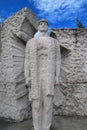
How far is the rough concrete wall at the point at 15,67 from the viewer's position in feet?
9.35

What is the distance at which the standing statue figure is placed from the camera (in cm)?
221

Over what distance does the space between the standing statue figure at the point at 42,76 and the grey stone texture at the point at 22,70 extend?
1.63ft

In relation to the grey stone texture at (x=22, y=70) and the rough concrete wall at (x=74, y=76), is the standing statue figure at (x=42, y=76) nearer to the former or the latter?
the grey stone texture at (x=22, y=70)

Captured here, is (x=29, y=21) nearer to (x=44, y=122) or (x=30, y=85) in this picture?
(x=30, y=85)

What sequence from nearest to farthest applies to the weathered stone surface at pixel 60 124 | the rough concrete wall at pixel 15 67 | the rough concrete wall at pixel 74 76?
the weathered stone surface at pixel 60 124 → the rough concrete wall at pixel 15 67 → the rough concrete wall at pixel 74 76

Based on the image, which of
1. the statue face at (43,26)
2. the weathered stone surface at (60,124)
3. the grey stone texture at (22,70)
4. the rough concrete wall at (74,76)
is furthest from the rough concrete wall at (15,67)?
the rough concrete wall at (74,76)

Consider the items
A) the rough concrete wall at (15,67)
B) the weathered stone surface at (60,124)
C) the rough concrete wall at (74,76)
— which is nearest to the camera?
the weathered stone surface at (60,124)

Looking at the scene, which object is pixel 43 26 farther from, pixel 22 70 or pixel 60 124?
pixel 60 124

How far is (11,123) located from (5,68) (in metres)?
1.02

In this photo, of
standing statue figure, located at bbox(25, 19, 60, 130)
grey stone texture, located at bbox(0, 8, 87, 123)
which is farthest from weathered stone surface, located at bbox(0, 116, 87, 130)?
standing statue figure, located at bbox(25, 19, 60, 130)

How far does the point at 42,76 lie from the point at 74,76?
1.33 meters

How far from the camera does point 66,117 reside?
3.14m

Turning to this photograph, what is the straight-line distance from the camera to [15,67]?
2.87 metres

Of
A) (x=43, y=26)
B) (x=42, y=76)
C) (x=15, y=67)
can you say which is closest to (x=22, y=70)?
(x=15, y=67)
